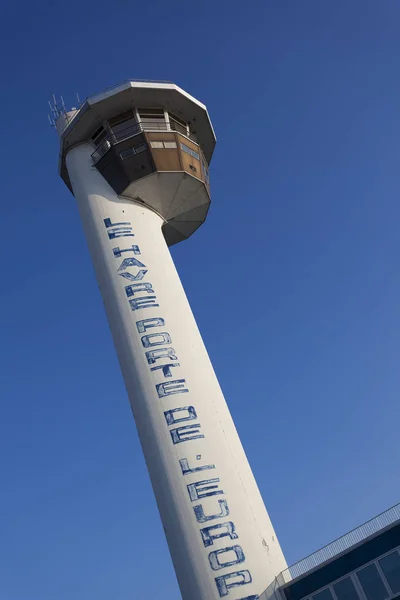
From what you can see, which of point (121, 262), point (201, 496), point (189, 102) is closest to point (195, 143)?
point (189, 102)

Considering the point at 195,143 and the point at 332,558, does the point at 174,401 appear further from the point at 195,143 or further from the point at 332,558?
the point at 195,143

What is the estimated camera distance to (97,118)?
119 feet

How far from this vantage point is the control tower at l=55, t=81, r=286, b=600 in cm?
2448

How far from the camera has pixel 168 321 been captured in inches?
1194

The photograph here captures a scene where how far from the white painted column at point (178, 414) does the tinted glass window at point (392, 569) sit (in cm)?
459

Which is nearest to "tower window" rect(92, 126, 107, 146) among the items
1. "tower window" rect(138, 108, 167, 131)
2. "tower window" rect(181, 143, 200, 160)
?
"tower window" rect(138, 108, 167, 131)

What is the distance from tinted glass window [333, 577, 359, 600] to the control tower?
109 inches

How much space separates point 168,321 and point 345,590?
14.5 meters

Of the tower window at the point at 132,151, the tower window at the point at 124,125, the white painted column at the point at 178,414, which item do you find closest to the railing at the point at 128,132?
the tower window at the point at 124,125

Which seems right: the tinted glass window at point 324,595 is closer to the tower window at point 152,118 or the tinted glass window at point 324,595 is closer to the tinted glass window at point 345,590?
the tinted glass window at point 345,590

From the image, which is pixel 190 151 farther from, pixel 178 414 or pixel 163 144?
pixel 178 414

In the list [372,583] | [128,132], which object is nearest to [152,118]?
[128,132]

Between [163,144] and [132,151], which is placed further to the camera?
[163,144]

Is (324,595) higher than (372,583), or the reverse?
(324,595)
